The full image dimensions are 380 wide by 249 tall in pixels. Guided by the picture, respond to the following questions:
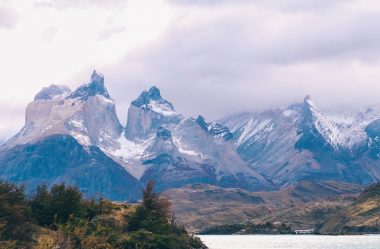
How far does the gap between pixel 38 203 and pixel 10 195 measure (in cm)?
1565

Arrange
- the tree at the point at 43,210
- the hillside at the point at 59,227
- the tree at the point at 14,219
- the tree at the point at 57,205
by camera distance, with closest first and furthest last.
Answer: the hillside at the point at 59,227 → the tree at the point at 14,219 → the tree at the point at 43,210 → the tree at the point at 57,205

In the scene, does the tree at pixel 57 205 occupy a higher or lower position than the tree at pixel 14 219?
higher

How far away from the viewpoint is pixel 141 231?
18900 centimetres

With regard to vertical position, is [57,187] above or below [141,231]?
above

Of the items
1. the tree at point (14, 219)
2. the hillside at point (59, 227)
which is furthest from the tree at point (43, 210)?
the tree at point (14, 219)

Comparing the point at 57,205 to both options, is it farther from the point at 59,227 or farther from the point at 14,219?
the point at 59,227

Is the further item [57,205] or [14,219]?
[57,205]

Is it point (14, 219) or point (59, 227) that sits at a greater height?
point (14, 219)

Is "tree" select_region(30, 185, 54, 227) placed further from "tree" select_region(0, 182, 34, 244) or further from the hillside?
"tree" select_region(0, 182, 34, 244)

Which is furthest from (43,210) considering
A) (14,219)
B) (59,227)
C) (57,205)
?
(59,227)

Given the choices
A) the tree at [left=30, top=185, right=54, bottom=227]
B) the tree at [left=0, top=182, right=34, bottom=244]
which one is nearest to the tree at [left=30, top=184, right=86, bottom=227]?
the tree at [left=30, top=185, right=54, bottom=227]

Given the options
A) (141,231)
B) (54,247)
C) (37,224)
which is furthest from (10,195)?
(54,247)

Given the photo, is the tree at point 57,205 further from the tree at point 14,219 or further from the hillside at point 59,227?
the tree at point 14,219

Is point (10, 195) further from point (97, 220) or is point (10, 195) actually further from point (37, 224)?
point (97, 220)
